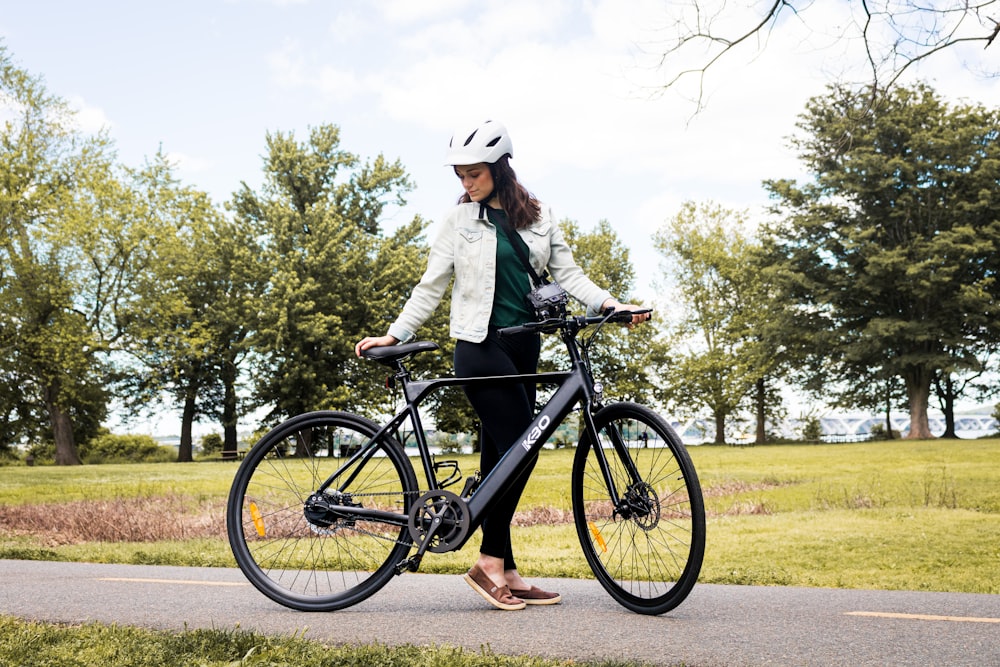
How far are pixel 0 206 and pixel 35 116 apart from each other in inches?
196

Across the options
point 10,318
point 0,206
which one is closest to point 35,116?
point 0,206

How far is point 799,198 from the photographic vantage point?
4097cm

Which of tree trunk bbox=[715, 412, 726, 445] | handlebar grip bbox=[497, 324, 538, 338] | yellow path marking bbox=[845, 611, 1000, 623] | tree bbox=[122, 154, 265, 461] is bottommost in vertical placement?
yellow path marking bbox=[845, 611, 1000, 623]

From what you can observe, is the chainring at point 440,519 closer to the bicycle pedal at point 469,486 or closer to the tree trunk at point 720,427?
the bicycle pedal at point 469,486

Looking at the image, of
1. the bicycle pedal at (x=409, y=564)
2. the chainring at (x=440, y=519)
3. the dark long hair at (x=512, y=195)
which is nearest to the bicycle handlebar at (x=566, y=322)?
the dark long hair at (x=512, y=195)

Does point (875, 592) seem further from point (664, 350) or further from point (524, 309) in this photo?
point (664, 350)

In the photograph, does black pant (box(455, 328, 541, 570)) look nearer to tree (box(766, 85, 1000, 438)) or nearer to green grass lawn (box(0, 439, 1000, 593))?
green grass lawn (box(0, 439, 1000, 593))

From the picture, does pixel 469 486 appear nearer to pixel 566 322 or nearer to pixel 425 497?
pixel 425 497

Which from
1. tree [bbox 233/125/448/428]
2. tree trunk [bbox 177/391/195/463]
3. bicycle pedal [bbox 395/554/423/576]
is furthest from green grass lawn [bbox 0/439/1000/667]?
tree trunk [bbox 177/391/195/463]

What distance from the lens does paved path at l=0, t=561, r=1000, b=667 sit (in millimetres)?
3508

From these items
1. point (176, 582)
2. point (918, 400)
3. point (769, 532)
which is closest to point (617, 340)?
point (918, 400)

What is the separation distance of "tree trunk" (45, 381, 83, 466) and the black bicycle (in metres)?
35.2

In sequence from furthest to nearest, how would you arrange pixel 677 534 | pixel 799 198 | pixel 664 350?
pixel 664 350 < pixel 799 198 < pixel 677 534

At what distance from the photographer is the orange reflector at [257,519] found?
15.0ft
